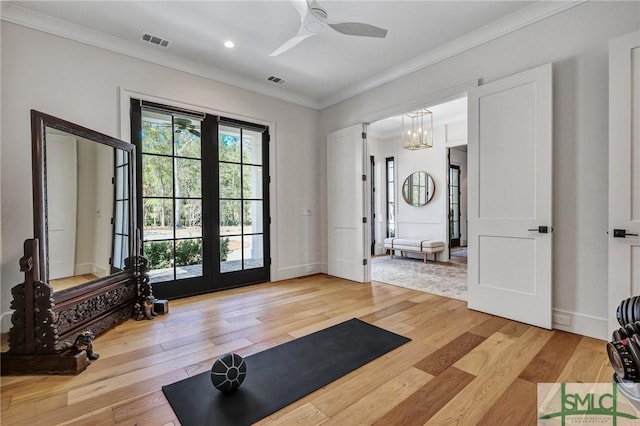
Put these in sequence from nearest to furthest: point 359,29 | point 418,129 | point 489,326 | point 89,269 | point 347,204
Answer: point 359,29
point 89,269
point 489,326
point 347,204
point 418,129

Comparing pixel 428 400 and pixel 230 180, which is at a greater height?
pixel 230 180

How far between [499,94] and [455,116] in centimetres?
352

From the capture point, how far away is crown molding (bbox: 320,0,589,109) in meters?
2.71

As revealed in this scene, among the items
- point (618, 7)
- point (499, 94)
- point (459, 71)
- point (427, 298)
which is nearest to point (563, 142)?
point (499, 94)

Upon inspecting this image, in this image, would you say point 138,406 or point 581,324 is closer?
point 138,406

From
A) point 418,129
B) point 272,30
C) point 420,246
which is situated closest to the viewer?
point 272,30

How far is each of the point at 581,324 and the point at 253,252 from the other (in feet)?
12.6

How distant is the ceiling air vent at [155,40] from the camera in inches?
128

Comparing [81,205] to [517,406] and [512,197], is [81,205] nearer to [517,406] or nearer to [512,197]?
[517,406]

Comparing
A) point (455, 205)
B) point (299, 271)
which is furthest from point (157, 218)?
point (455, 205)

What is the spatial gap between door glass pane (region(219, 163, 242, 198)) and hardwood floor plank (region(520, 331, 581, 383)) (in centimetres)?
377

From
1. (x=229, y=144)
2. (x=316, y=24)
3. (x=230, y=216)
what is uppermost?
(x=316, y=24)

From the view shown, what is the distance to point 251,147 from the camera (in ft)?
14.9

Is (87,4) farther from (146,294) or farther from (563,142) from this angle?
(563,142)
